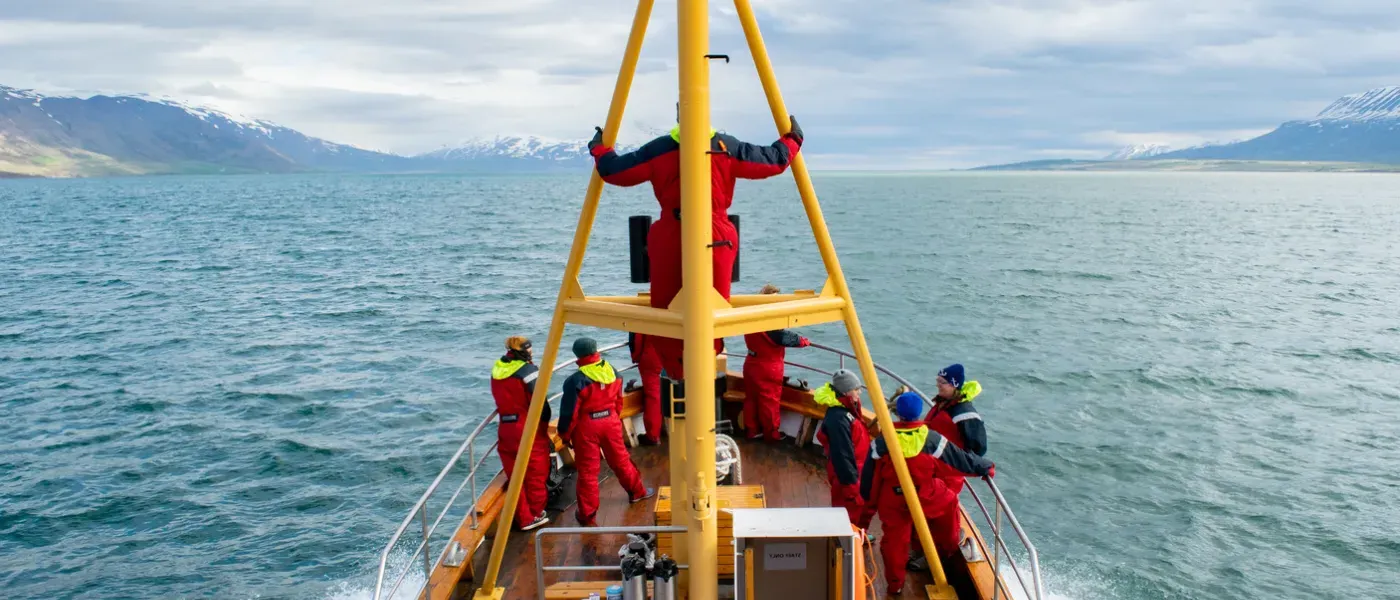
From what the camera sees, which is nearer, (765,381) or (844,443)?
(844,443)

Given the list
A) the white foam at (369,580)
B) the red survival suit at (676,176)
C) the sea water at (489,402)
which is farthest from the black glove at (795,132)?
the sea water at (489,402)

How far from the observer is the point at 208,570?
13.5 m

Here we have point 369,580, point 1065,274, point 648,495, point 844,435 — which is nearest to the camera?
point 844,435

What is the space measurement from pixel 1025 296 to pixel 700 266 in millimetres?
36683

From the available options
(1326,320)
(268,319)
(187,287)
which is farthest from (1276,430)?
(187,287)

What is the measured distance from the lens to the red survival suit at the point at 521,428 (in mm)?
7883

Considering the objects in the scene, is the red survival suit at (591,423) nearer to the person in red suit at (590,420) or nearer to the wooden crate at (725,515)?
the person in red suit at (590,420)

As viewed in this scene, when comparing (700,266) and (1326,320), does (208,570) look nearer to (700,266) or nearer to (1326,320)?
(700,266)

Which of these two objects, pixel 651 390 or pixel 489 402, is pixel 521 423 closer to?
pixel 651 390

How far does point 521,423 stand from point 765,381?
10.7ft

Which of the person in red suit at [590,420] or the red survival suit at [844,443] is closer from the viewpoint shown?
the red survival suit at [844,443]

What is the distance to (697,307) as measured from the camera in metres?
5.27

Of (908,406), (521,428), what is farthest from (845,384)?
(521,428)

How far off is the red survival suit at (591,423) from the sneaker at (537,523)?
332 millimetres
